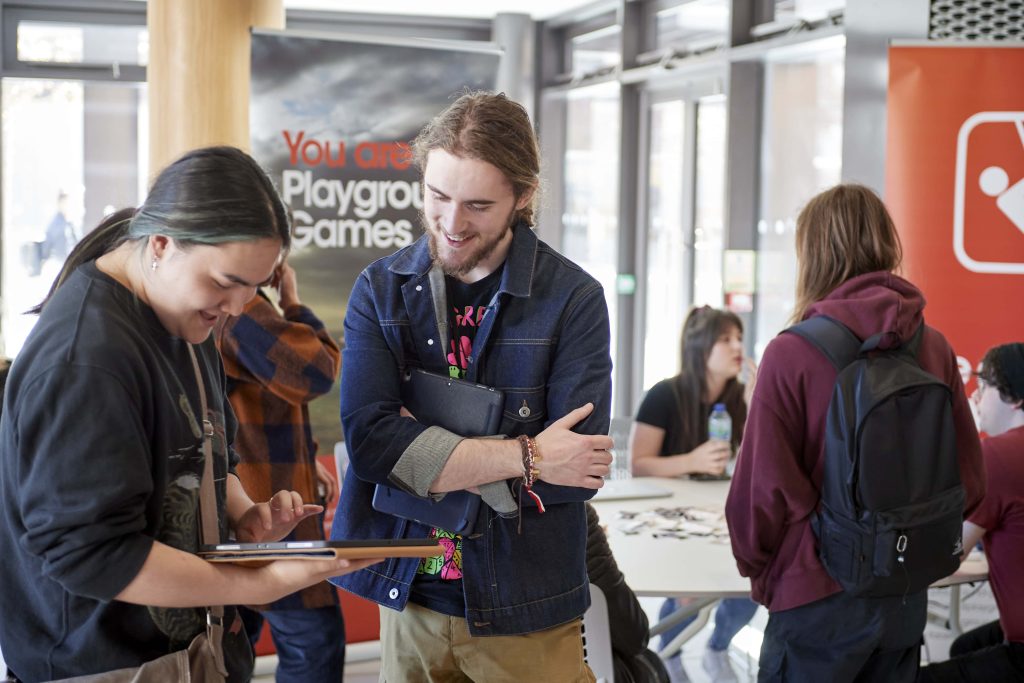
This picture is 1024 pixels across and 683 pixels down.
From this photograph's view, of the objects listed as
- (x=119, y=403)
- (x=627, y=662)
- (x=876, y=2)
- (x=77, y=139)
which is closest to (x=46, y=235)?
(x=77, y=139)

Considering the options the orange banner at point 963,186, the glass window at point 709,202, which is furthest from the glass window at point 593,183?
the orange banner at point 963,186

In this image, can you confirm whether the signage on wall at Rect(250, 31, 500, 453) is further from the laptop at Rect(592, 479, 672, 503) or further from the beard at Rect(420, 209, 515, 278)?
the beard at Rect(420, 209, 515, 278)

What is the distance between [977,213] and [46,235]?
228 inches

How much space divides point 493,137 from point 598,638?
3.75 ft

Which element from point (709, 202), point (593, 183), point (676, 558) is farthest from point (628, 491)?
point (593, 183)

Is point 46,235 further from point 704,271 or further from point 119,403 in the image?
point 119,403

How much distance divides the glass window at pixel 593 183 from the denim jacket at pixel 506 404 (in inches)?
219

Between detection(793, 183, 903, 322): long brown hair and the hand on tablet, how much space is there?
1.34 meters

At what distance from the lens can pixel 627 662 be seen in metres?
2.36

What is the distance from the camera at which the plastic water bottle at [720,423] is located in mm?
3949

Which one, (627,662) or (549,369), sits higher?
(549,369)

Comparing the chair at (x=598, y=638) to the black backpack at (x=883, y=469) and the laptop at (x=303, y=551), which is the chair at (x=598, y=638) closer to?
the black backpack at (x=883, y=469)

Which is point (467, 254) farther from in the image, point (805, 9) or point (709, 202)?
point (709, 202)

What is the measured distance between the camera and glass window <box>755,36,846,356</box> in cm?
557
